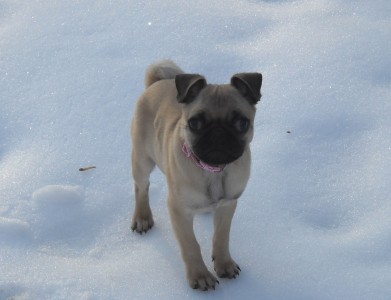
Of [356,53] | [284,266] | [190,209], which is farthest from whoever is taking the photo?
[356,53]

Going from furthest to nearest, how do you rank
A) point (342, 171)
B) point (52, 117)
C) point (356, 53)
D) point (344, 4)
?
point (344, 4), point (356, 53), point (52, 117), point (342, 171)

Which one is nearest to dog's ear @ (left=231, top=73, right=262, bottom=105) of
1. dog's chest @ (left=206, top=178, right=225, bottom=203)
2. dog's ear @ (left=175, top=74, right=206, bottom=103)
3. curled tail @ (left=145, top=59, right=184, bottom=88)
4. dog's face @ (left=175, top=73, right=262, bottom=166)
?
dog's face @ (left=175, top=73, right=262, bottom=166)

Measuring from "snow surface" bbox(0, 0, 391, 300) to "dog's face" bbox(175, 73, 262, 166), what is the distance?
1.01 m

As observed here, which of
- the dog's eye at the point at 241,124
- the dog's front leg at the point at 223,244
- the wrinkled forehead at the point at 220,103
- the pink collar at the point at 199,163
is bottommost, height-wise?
the dog's front leg at the point at 223,244

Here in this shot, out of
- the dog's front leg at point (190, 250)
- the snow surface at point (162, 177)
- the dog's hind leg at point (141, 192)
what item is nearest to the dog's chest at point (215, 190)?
the dog's front leg at point (190, 250)

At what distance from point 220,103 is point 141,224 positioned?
1293 millimetres

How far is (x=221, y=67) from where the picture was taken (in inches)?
217

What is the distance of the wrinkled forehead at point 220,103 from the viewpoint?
3029mm

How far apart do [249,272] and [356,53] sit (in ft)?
9.26

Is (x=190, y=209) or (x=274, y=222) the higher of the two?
(x=190, y=209)

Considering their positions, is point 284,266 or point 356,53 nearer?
point 284,266

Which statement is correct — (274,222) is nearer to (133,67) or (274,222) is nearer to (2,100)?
(133,67)

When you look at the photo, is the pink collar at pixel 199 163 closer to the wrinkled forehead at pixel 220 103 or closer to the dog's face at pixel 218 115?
the dog's face at pixel 218 115

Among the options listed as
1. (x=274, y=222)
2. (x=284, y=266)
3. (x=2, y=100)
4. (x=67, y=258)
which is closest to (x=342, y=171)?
(x=274, y=222)
